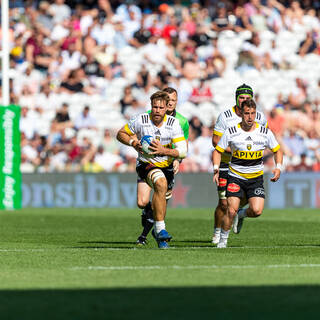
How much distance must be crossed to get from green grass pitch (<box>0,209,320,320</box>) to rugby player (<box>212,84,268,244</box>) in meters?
0.48

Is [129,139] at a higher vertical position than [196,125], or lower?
lower

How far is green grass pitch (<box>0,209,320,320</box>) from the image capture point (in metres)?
7.42

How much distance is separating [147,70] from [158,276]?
19.0 metres

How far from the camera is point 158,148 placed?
1275 cm

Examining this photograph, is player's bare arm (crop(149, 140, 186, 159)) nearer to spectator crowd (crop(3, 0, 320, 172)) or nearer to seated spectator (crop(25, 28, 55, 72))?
spectator crowd (crop(3, 0, 320, 172))

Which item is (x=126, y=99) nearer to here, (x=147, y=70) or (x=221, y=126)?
(x=147, y=70)

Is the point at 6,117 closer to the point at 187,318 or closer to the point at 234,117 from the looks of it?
the point at 234,117

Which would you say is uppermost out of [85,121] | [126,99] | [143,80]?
[143,80]

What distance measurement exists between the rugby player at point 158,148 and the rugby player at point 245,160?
63 cm

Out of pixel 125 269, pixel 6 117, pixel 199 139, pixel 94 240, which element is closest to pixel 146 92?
pixel 199 139

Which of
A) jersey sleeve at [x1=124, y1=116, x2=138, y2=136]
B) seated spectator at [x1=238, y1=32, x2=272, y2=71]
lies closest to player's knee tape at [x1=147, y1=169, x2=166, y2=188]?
jersey sleeve at [x1=124, y1=116, x2=138, y2=136]

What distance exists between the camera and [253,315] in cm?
709

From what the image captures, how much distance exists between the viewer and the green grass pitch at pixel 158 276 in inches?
292

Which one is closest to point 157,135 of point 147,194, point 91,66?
point 147,194
